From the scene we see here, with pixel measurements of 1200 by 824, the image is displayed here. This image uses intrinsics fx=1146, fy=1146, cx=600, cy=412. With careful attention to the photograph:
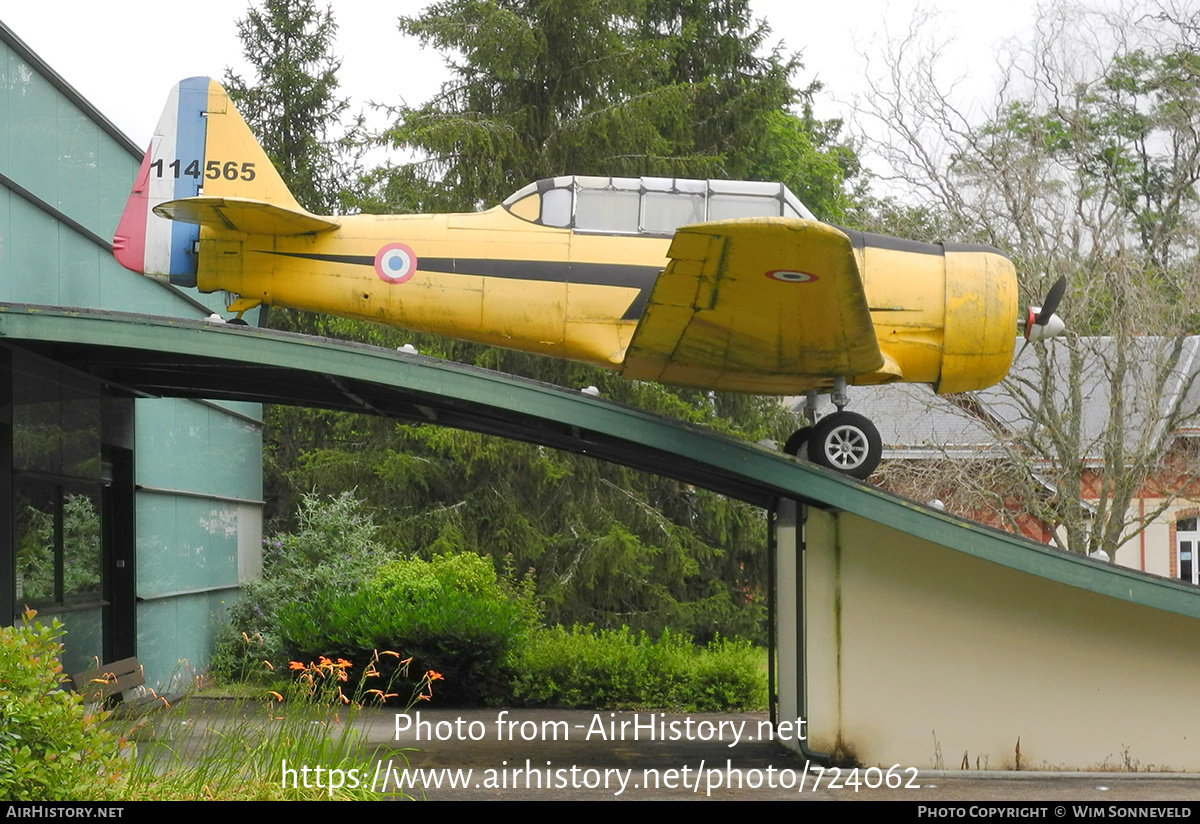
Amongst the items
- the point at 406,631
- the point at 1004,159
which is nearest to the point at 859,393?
the point at 1004,159

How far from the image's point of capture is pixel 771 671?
1030 cm

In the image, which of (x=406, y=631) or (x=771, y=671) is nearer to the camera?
(x=771, y=671)

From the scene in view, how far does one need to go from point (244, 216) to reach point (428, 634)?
5.64m

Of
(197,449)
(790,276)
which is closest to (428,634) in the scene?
(197,449)

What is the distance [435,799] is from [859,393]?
1626 centimetres

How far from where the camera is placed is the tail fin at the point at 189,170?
9875 mm

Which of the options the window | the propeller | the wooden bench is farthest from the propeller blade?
the window

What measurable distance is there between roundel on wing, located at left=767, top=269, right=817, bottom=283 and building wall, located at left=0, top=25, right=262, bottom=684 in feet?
19.5

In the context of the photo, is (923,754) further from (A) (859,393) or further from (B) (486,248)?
(A) (859,393)

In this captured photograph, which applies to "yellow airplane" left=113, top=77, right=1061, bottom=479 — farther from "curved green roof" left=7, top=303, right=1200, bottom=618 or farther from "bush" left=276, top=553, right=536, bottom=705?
"bush" left=276, top=553, right=536, bottom=705

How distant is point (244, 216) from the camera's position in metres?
9.44

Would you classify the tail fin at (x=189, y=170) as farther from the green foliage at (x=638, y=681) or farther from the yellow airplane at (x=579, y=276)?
the green foliage at (x=638, y=681)

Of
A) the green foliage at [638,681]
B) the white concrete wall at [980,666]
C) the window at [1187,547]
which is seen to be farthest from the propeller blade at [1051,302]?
the window at [1187,547]

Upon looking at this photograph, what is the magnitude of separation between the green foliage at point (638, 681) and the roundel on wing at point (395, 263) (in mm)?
5647
